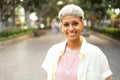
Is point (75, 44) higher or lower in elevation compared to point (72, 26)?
lower

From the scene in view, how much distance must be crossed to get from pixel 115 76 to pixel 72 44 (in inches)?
291

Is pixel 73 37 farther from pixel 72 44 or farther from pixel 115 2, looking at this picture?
pixel 115 2

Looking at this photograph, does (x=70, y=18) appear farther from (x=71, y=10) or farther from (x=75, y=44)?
(x=75, y=44)

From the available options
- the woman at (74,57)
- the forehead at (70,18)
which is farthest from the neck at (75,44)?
the forehead at (70,18)

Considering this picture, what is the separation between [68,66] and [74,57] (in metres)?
0.10

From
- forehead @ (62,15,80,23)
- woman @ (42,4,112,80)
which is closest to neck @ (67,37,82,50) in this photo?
woman @ (42,4,112,80)

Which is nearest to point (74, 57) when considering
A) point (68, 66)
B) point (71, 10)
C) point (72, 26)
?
point (68, 66)

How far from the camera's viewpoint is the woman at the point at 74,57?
9.45ft

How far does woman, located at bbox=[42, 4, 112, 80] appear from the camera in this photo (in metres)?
2.88

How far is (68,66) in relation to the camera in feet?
9.69

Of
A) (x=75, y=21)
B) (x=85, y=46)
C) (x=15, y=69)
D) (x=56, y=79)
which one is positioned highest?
(x=75, y=21)

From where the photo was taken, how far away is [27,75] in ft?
36.1

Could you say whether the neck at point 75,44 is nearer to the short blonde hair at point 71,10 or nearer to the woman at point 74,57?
the woman at point 74,57

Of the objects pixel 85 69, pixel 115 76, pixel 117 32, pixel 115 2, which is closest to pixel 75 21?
pixel 85 69
